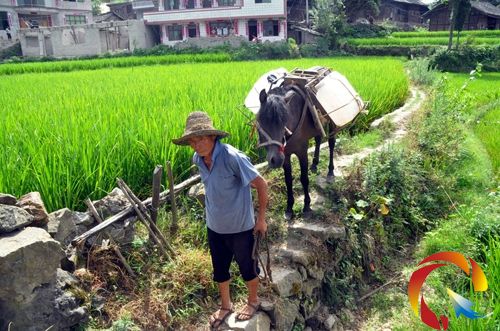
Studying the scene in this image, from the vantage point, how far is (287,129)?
340 centimetres

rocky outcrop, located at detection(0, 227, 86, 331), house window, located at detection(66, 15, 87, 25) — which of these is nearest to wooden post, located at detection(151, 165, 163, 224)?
rocky outcrop, located at detection(0, 227, 86, 331)

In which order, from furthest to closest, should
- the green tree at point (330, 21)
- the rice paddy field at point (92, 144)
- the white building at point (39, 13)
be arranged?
the white building at point (39, 13)
the green tree at point (330, 21)
the rice paddy field at point (92, 144)

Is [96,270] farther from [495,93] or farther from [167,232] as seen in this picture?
[495,93]

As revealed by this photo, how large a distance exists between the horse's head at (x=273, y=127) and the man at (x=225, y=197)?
0.55m

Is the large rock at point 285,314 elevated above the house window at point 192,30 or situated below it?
below

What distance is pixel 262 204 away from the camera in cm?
247

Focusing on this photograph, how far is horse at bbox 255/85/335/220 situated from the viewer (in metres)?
3.09

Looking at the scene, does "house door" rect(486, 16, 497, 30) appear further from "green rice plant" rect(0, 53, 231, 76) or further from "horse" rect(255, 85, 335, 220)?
"horse" rect(255, 85, 335, 220)

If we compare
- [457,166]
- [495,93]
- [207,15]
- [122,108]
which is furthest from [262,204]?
[207,15]

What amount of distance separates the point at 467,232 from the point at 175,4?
31366mm

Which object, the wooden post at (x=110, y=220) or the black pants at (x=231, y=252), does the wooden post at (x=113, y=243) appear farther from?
the black pants at (x=231, y=252)

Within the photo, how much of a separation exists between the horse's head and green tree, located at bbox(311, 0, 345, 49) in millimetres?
25063

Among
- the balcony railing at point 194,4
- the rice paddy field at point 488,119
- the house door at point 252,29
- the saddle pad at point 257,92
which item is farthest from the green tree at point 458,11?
the saddle pad at point 257,92

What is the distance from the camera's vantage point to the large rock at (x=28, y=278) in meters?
2.22
